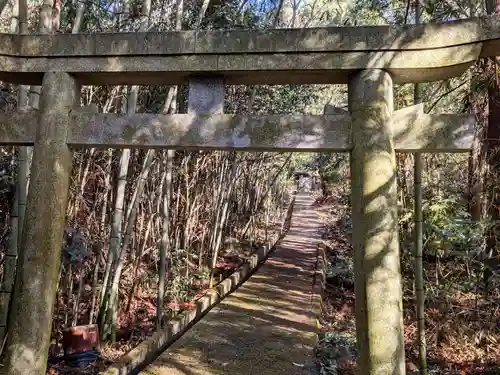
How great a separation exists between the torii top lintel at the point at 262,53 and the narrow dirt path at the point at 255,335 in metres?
2.84

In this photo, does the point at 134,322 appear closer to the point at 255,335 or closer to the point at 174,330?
the point at 174,330

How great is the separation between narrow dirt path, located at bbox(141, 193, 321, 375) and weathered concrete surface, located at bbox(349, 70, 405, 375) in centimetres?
Answer: 188

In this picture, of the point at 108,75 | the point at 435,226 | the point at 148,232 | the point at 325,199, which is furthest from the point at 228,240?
the point at 325,199

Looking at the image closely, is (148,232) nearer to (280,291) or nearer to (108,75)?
(280,291)

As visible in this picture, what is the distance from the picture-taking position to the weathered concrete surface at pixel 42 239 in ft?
9.18

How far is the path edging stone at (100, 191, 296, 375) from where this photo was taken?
13.3 feet

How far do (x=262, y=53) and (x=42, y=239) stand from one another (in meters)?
1.92

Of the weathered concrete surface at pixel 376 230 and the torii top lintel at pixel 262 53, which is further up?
the torii top lintel at pixel 262 53

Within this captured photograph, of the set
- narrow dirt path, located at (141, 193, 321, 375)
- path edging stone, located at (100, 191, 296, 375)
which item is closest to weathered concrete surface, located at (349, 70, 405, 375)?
narrow dirt path, located at (141, 193, 321, 375)

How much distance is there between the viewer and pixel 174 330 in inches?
211

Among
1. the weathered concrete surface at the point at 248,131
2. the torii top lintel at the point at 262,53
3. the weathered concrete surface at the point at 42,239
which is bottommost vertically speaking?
the weathered concrete surface at the point at 42,239

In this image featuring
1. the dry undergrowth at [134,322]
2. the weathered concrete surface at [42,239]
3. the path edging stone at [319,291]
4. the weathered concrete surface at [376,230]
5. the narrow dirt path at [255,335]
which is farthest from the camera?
the path edging stone at [319,291]

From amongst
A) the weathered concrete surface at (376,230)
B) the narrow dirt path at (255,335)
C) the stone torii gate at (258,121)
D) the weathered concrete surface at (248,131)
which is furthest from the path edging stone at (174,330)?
the weathered concrete surface at (376,230)

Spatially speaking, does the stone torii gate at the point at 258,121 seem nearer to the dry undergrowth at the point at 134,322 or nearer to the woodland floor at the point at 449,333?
the dry undergrowth at the point at 134,322
